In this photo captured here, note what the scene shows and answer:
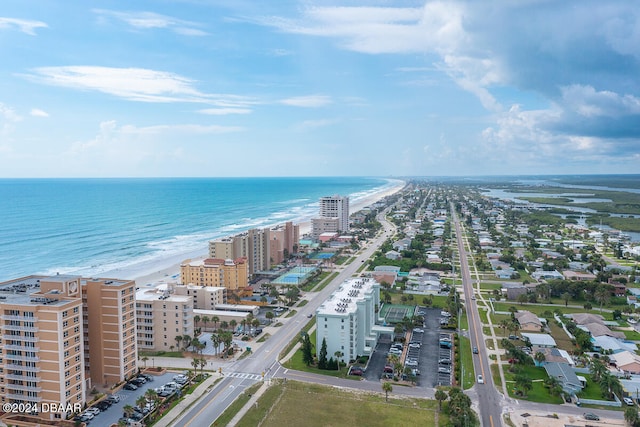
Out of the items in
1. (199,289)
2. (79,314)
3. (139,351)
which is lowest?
(139,351)

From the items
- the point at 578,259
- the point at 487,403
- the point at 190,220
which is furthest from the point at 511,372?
the point at 190,220

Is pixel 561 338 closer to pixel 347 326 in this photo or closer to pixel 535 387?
pixel 535 387

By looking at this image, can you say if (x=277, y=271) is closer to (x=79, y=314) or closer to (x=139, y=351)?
(x=139, y=351)

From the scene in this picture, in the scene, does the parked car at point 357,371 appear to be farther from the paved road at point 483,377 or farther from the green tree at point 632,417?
the green tree at point 632,417

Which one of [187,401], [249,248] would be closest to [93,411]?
[187,401]

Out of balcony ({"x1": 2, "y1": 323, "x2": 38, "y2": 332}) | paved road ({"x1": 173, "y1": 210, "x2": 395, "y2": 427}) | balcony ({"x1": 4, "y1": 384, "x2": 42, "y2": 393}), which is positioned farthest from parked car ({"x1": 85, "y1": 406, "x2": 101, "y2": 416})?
balcony ({"x1": 2, "y1": 323, "x2": 38, "y2": 332})

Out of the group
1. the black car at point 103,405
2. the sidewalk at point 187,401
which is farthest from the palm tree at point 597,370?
the black car at point 103,405

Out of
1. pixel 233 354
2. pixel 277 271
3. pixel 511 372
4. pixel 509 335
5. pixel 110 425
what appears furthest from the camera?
pixel 277 271

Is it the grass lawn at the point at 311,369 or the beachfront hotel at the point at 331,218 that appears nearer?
the grass lawn at the point at 311,369
